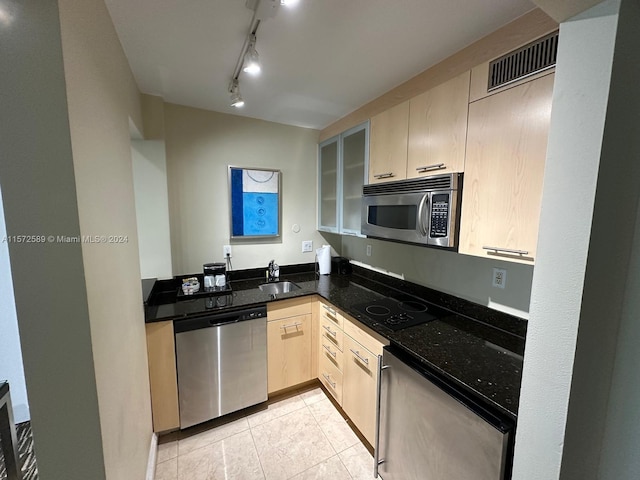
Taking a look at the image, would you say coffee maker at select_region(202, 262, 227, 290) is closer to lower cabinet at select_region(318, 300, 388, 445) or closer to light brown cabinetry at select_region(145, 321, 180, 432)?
light brown cabinetry at select_region(145, 321, 180, 432)

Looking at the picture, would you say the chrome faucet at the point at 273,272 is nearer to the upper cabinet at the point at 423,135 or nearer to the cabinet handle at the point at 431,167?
the upper cabinet at the point at 423,135

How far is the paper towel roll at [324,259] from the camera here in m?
2.60

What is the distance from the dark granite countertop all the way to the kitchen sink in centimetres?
7

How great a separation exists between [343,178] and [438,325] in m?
1.34

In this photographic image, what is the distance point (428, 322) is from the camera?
1542mm

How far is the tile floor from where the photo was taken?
1535 mm

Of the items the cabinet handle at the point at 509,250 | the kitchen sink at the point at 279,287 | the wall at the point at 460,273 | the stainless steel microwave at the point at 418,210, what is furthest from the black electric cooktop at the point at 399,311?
the kitchen sink at the point at 279,287

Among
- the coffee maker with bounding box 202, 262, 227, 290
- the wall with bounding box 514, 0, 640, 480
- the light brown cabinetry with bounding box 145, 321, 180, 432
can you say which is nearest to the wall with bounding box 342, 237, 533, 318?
the wall with bounding box 514, 0, 640, 480

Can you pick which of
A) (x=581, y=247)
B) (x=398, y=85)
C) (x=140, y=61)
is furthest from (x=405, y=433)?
(x=140, y=61)

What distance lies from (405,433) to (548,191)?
1261mm

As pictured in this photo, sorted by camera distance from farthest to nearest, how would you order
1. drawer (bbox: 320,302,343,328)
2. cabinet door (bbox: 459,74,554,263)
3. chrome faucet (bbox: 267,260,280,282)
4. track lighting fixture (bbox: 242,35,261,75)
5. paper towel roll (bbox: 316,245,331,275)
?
paper towel roll (bbox: 316,245,331,275) → chrome faucet (bbox: 267,260,280,282) → drawer (bbox: 320,302,343,328) → track lighting fixture (bbox: 242,35,261,75) → cabinet door (bbox: 459,74,554,263)

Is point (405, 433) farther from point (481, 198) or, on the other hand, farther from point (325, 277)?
point (325, 277)

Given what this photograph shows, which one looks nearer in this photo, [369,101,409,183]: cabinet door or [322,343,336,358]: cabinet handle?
[369,101,409,183]: cabinet door

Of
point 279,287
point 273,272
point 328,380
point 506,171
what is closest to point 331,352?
point 328,380
